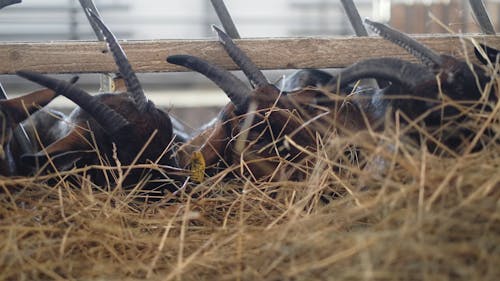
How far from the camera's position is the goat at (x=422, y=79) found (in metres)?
2.96

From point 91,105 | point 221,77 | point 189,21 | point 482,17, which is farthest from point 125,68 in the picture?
point 189,21

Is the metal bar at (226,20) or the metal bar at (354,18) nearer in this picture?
the metal bar at (226,20)

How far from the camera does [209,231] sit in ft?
8.57

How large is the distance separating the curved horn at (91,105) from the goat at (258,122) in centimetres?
37

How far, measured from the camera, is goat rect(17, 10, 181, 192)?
3184mm

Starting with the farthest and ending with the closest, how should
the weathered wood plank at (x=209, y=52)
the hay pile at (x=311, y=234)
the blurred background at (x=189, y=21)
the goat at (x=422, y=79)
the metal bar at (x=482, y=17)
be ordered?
1. the blurred background at (x=189, y=21)
2. the metal bar at (x=482, y=17)
3. the weathered wood plank at (x=209, y=52)
4. the goat at (x=422, y=79)
5. the hay pile at (x=311, y=234)

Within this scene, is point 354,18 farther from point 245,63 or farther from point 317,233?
point 317,233

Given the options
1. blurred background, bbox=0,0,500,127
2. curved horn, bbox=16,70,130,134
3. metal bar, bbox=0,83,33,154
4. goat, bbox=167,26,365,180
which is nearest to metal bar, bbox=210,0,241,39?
goat, bbox=167,26,365,180

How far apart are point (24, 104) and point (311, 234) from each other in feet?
5.91

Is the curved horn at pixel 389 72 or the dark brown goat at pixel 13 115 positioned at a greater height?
the curved horn at pixel 389 72

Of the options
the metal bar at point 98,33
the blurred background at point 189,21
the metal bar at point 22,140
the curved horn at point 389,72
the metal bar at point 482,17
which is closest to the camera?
the curved horn at point 389,72

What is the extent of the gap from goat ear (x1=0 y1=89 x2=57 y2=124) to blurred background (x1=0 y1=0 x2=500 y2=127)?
272 inches

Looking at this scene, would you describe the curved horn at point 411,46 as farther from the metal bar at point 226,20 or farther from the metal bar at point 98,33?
the metal bar at point 98,33

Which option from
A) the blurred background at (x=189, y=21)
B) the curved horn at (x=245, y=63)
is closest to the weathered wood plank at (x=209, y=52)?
the curved horn at (x=245, y=63)
